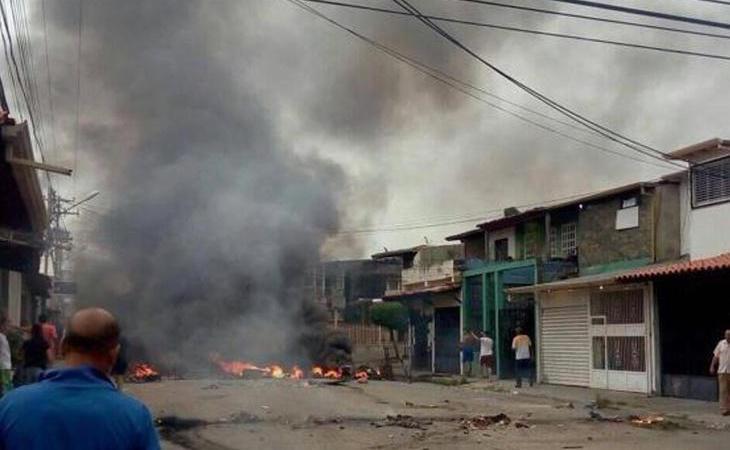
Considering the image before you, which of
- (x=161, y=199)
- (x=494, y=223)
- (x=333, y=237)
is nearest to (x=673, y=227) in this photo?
(x=494, y=223)

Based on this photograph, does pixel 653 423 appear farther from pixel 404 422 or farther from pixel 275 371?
pixel 275 371

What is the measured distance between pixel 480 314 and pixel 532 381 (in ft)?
22.3

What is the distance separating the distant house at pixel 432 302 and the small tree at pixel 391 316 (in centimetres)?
52

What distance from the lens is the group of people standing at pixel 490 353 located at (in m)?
24.4

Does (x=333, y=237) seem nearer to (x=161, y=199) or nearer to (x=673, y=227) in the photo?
(x=161, y=199)

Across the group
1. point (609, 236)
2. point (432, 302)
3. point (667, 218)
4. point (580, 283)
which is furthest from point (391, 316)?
point (580, 283)

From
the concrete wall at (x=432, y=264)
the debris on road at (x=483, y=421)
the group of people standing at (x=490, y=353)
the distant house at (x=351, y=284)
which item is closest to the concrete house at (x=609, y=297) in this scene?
the group of people standing at (x=490, y=353)

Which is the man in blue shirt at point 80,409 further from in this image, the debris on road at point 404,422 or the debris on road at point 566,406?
the debris on road at point 566,406

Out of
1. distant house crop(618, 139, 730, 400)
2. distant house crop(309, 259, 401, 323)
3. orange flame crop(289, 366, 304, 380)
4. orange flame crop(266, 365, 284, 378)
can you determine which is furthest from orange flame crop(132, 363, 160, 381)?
distant house crop(618, 139, 730, 400)

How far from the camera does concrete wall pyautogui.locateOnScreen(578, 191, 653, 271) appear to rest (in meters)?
24.5

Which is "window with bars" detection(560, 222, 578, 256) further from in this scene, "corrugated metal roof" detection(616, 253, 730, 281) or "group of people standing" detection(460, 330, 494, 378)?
"corrugated metal roof" detection(616, 253, 730, 281)

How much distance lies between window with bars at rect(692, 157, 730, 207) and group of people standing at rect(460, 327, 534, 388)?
18.2ft

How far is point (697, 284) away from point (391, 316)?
19302 mm

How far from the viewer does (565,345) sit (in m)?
24.8
